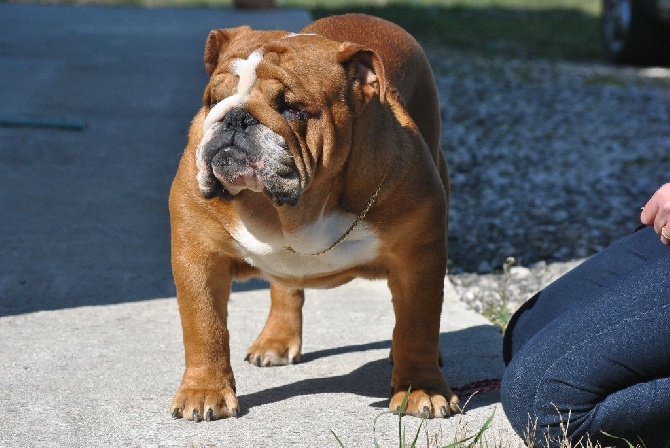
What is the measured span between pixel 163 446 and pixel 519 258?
113 inches

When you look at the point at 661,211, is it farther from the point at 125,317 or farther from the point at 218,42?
the point at 125,317

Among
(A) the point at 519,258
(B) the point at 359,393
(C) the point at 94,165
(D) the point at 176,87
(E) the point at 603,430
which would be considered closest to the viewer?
(E) the point at 603,430

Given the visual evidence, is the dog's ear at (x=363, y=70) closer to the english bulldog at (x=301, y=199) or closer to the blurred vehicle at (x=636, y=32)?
the english bulldog at (x=301, y=199)

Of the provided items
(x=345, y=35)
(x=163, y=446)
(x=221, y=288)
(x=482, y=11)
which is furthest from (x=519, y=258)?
(x=482, y=11)

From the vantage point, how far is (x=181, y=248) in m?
3.46

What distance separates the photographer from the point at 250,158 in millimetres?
3070

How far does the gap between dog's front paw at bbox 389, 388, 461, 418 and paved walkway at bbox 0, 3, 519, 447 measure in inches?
1.5

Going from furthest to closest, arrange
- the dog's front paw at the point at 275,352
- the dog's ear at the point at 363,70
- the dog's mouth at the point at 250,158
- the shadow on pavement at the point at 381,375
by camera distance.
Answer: the dog's front paw at the point at 275,352 → the shadow on pavement at the point at 381,375 → the dog's ear at the point at 363,70 → the dog's mouth at the point at 250,158

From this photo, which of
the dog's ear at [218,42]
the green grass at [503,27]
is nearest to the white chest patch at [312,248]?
the dog's ear at [218,42]

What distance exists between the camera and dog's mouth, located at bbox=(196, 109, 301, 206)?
3066 millimetres

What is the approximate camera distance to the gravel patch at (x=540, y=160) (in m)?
5.70

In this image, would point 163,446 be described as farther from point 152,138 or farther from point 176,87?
point 176,87

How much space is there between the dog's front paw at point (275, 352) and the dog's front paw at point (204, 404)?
0.54 m

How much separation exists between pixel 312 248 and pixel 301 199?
0.18m
